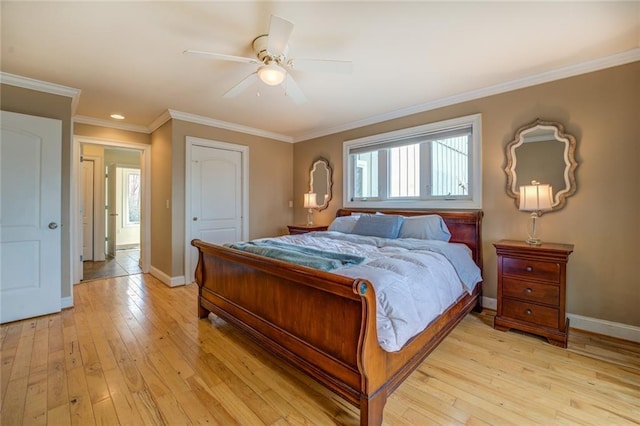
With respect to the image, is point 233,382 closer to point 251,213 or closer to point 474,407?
point 474,407

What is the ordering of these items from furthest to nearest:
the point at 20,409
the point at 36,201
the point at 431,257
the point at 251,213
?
the point at 251,213, the point at 36,201, the point at 431,257, the point at 20,409

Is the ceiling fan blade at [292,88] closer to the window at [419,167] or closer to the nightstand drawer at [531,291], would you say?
the window at [419,167]

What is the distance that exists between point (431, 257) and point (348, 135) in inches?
108

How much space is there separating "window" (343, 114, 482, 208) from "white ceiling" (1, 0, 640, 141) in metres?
0.43

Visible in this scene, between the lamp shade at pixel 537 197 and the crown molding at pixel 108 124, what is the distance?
526cm

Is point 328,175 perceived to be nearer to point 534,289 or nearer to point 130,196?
point 534,289

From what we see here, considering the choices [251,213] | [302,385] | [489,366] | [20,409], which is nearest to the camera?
[20,409]

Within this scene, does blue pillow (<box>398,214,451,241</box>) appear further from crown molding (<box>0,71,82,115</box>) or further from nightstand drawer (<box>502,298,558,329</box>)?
crown molding (<box>0,71,82,115</box>)

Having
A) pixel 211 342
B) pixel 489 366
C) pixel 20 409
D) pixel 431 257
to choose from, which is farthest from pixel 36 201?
pixel 489 366

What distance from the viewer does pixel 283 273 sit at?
72.8 inches

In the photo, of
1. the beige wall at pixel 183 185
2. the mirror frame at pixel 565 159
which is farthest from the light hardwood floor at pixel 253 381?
the beige wall at pixel 183 185

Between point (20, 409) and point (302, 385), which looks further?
point (302, 385)

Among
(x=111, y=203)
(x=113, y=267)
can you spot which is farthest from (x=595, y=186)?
(x=111, y=203)

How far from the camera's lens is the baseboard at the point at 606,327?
2386mm
